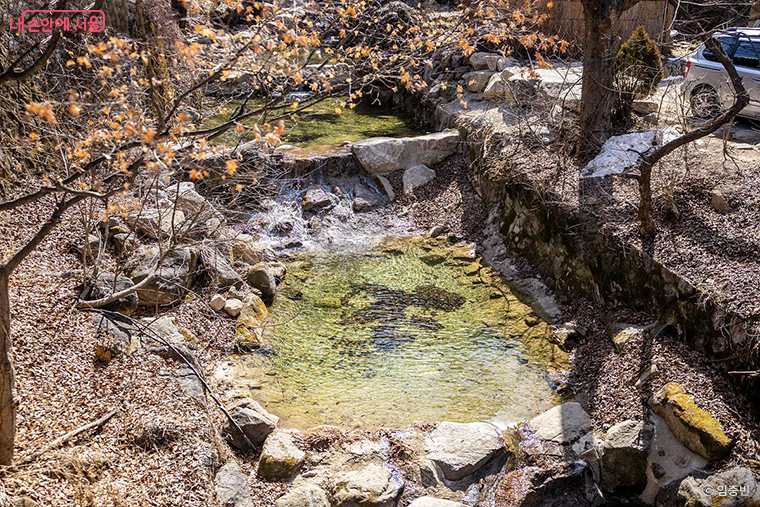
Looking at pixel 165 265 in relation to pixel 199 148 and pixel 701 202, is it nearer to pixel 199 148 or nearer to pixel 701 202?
pixel 199 148

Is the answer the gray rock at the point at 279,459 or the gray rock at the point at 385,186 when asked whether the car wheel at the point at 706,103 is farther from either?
the gray rock at the point at 279,459

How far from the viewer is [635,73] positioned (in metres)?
11.1

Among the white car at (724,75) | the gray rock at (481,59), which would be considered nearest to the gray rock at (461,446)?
the white car at (724,75)

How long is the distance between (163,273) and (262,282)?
1.73m

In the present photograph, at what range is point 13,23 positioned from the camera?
899cm

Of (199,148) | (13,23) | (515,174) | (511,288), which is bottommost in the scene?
(511,288)

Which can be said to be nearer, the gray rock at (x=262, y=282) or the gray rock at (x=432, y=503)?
the gray rock at (x=432, y=503)

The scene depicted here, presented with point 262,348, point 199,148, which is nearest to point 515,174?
point 262,348

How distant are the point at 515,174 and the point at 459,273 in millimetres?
2213

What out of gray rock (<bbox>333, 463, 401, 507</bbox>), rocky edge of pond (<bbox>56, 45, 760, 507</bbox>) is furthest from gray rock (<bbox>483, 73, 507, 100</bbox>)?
gray rock (<bbox>333, 463, 401, 507</bbox>)

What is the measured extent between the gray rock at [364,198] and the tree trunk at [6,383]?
28.2 feet

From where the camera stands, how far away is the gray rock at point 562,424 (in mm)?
6773

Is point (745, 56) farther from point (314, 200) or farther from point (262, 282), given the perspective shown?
point (262, 282)

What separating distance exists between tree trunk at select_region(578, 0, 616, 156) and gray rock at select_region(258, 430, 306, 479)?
7.52 m
